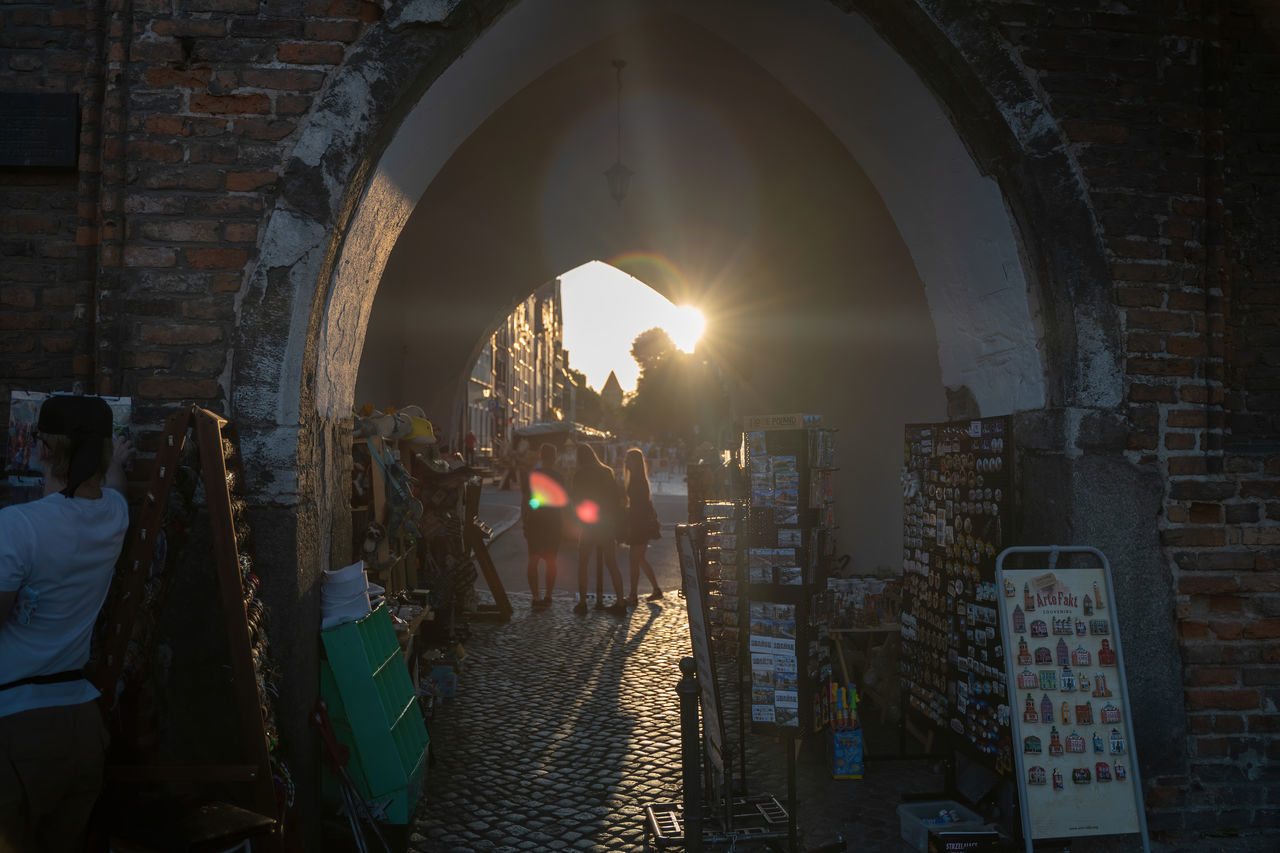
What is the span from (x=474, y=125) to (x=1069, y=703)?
3.88 m

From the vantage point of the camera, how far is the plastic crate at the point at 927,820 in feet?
12.1

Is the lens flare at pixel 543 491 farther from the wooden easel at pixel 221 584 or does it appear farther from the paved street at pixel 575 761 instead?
the wooden easel at pixel 221 584

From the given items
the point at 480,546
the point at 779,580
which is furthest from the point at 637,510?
the point at 779,580

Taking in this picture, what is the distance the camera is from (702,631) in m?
3.81

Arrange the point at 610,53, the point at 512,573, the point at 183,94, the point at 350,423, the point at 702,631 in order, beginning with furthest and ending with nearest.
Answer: the point at 512,573
the point at 610,53
the point at 350,423
the point at 702,631
the point at 183,94

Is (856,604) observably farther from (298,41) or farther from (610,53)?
(610,53)

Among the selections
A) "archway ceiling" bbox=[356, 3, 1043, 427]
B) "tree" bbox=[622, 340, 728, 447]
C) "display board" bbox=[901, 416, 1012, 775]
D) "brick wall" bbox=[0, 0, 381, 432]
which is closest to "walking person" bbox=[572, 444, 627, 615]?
"archway ceiling" bbox=[356, 3, 1043, 427]

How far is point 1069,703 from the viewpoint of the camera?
3463 millimetres

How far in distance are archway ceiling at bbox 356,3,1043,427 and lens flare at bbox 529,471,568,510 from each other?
2.75 metres

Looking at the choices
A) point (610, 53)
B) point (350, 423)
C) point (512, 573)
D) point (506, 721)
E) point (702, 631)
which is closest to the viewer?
point (702, 631)

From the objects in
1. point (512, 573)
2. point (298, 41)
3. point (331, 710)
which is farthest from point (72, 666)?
point (512, 573)

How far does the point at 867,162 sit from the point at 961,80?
0.86 meters

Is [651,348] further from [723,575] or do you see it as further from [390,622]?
[390,622]

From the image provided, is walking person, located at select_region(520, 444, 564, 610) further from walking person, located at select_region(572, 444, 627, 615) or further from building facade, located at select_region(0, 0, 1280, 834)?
building facade, located at select_region(0, 0, 1280, 834)
